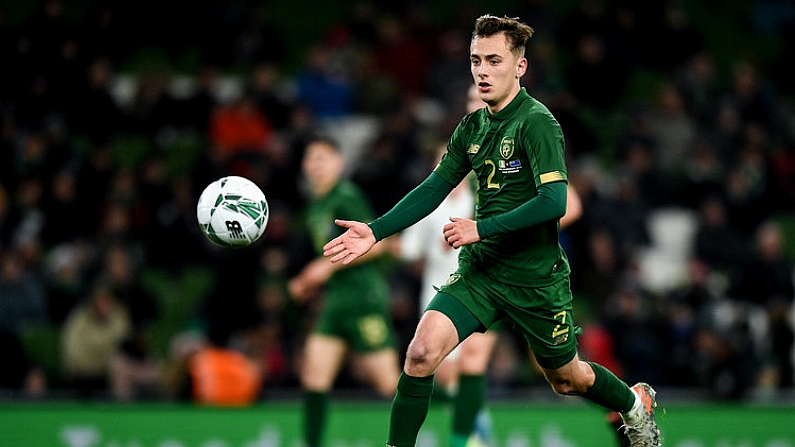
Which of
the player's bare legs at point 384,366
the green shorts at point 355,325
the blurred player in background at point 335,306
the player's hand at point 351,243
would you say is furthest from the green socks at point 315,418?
the player's hand at point 351,243

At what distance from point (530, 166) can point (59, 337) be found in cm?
728

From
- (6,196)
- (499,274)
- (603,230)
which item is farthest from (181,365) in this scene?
(499,274)

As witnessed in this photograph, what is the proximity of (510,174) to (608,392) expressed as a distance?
129 cm

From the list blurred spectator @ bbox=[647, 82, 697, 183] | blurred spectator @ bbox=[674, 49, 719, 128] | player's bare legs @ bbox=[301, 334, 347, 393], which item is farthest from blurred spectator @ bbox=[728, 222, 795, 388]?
player's bare legs @ bbox=[301, 334, 347, 393]

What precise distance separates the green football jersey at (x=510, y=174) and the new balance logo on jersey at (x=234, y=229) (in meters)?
1.05

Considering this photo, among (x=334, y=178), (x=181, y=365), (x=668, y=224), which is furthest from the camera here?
(x=668, y=224)

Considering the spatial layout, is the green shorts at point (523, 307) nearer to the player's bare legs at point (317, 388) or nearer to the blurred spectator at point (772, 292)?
the player's bare legs at point (317, 388)

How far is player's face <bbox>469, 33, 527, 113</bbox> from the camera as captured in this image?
5977 mm

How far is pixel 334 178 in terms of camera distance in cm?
906

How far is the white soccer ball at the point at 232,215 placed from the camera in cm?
636

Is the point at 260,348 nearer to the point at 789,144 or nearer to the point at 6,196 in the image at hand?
the point at 6,196

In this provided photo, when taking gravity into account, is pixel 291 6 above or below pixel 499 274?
above

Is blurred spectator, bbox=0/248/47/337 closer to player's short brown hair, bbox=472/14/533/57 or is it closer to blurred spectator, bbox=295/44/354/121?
blurred spectator, bbox=295/44/354/121

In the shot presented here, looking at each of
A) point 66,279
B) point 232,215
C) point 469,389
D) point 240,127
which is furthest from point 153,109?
point 232,215
